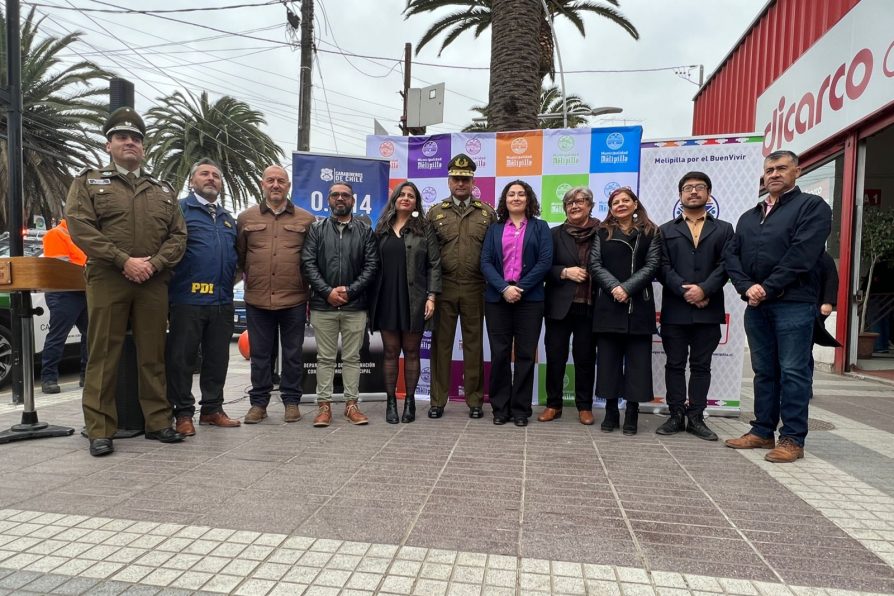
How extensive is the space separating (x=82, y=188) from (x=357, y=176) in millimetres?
2599

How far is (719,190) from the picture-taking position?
5328 millimetres

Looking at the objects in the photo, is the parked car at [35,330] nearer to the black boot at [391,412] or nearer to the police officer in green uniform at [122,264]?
the police officer in green uniform at [122,264]

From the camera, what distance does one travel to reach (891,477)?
3588 mm

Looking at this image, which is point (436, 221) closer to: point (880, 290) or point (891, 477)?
point (891, 477)

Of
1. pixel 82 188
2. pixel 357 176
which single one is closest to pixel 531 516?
pixel 82 188

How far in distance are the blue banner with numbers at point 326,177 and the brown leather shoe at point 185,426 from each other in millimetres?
2434

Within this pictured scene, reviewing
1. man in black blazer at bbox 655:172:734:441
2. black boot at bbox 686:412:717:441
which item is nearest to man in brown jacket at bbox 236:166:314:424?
man in black blazer at bbox 655:172:734:441

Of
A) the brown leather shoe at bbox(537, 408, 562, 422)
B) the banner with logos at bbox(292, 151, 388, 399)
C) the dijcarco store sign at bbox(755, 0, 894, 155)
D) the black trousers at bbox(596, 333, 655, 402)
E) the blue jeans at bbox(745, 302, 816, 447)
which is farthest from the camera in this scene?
the dijcarco store sign at bbox(755, 0, 894, 155)

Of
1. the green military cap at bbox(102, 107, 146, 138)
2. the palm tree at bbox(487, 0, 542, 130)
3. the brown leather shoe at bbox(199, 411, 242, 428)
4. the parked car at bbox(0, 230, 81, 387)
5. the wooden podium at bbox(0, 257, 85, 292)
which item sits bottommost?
the brown leather shoe at bbox(199, 411, 242, 428)

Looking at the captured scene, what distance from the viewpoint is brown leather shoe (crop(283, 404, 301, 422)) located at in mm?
4789

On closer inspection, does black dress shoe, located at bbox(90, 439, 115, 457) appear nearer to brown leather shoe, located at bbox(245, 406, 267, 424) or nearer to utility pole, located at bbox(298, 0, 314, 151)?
brown leather shoe, located at bbox(245, 406, 267, 424)

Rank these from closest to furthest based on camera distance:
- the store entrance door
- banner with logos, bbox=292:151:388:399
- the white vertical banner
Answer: the white vertical banner
banner with logos, bbox=292:151:388:399
the store entrance door

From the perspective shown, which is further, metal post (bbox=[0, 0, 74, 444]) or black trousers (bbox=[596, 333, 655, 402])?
black trousers (bbox=[596, 333, 655, 402])

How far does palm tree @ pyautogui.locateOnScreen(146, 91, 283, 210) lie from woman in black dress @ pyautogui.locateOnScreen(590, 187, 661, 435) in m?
20.8
